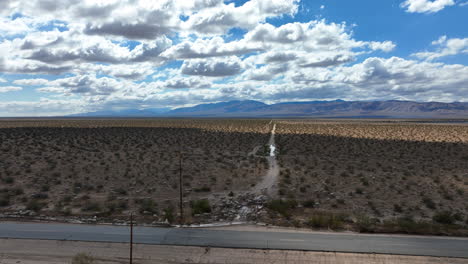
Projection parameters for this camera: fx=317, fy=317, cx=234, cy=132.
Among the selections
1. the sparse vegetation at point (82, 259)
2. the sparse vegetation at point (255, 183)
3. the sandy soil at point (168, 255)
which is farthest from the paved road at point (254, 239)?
the sparse vegetation at point (82, 259)

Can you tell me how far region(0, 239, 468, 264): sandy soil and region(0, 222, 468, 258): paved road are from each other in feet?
1.21

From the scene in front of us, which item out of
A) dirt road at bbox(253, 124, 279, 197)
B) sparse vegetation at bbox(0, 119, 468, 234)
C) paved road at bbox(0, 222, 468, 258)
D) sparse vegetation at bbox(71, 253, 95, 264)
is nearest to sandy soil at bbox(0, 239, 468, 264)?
paved road at bbox(0, 222, 468, 258)

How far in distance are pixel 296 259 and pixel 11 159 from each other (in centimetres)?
3104

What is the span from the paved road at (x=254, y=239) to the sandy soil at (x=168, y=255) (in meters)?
0.37

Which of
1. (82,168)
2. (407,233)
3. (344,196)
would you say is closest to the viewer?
(407,233)

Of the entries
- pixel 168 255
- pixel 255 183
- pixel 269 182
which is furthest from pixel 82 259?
pixel 269 182

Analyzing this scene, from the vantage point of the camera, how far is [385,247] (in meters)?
12.5

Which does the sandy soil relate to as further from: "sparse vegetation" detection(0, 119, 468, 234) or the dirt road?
the dirt road

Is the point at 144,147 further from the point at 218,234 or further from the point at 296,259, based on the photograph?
the point at 296,259

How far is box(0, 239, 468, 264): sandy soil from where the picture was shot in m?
11.7

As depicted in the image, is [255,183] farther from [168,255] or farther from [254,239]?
[168,255]

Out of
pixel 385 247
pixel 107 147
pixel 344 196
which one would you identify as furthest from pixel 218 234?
pixel 107 147

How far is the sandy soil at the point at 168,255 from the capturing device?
1168cm

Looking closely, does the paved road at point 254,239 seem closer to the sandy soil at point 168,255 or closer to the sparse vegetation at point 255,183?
the sandy soil at point 168,255
